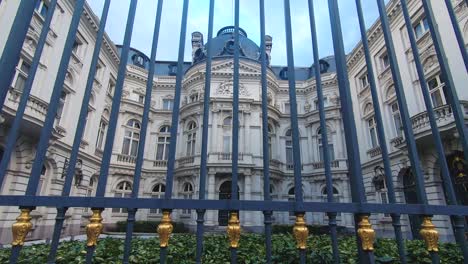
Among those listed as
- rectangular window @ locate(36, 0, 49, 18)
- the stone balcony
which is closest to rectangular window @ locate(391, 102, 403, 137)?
the stone balcony

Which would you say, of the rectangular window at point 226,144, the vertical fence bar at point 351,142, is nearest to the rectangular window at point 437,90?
the rectangular window at point 226,144

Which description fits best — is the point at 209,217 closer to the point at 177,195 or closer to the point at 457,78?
the point at 177,195

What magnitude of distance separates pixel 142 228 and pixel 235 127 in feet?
63.9

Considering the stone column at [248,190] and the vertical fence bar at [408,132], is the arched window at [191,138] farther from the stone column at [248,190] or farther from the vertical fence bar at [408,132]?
the vertical fence bar at [408,132]

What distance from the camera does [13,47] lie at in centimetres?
198

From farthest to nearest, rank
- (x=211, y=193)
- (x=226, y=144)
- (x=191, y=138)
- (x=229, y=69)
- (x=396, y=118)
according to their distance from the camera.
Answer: (x=229, y=69)
(x=191, y=138)
(x=226, y=144)
(x=211, y=193)
(x=396, y=118)

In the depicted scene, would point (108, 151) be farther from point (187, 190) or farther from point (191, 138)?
point (191, 138)

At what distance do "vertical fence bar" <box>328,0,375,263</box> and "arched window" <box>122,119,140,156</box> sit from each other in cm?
2190

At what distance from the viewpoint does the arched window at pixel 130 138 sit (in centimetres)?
2183

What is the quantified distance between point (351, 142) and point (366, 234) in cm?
66

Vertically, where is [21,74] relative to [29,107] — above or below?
above

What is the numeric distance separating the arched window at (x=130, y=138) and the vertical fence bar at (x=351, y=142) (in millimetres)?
21903

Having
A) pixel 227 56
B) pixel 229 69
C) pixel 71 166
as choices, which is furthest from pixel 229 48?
pixel 71 166

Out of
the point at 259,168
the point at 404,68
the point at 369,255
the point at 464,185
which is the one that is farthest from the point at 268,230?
the point at 259,168
